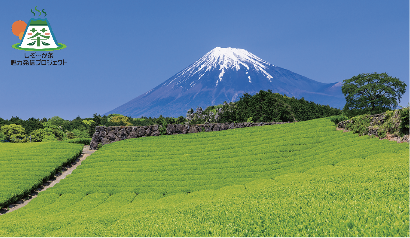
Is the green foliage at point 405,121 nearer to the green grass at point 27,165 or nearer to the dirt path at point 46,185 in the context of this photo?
the dirt path at point 46,185

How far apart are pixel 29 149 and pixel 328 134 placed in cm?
3233

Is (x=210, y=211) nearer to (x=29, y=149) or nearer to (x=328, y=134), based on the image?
(x=328, y=134)

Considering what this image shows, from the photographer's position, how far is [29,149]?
2800cm

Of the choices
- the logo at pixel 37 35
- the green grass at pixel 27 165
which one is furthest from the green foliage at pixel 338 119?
the logo at pixel 37 35

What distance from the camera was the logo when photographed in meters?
28.5

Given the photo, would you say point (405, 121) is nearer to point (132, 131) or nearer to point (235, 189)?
point (235, 189)

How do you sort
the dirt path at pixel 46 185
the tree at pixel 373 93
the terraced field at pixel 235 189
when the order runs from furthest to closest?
the tree at pixel 373 93, the dirt path at pixel 46 185, the terraced field at pixel 235 189

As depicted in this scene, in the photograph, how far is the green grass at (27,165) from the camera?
18.9 metres

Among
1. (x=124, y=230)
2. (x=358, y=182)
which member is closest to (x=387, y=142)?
(x=358, y=182)

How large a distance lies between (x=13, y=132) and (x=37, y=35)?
60.6 metres

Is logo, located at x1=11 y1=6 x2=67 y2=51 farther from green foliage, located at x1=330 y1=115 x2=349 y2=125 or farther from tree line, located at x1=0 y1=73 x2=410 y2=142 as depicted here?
green foliage, located at x1=330 y1=115 x2=349 y2=125

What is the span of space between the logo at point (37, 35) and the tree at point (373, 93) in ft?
167

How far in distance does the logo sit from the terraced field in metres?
13.8

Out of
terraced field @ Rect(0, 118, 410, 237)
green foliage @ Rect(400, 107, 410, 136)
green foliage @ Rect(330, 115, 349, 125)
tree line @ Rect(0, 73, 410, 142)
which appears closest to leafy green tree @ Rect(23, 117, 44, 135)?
tree line @ Rect(0, 73, 410, 142)
